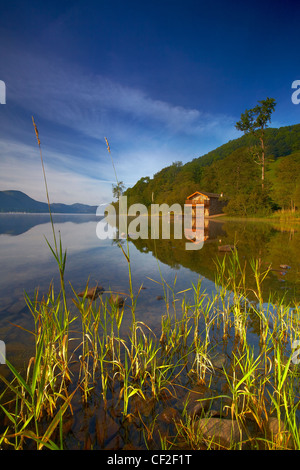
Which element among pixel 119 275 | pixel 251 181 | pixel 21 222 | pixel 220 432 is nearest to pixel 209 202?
pixel 251 181

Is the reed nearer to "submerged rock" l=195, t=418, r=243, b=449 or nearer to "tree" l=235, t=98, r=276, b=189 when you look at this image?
"submerged rock" l=195, t=418, r=243, b=449

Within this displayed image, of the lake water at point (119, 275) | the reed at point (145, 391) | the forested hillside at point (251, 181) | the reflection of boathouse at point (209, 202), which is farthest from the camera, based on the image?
the reflection of boathouse at point (209, 202)

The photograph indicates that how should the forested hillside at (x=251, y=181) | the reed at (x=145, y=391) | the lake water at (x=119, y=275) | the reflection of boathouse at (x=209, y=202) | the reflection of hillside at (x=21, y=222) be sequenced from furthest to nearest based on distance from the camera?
the reflection of boathouse at (x=209, y=202) < the forested hillside at (x=251, y=181) < the reflection of hillside at (x=21, y=222) < the lake water at (x=119, y=275) < the reed at (x=145, y=391)

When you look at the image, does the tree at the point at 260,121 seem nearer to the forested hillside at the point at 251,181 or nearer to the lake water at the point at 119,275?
the forested hillside at the point at 251,181

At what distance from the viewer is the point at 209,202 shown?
56562mm

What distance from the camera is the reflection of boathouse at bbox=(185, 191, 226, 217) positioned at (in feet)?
186

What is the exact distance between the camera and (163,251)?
13312mm

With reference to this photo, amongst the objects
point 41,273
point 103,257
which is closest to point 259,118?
point 103,257

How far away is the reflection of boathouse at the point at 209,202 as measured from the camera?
186 feet

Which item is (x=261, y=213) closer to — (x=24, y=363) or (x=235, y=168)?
(x=235, y=168)

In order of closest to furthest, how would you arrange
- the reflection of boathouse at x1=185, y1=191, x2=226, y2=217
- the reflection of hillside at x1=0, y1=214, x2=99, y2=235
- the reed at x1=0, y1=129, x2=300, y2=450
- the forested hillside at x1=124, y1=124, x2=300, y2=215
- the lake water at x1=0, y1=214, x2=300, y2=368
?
the reed at x1=0, y1=129, x2=300, y2=450 → the lake water at x1=0, y1=214, x2=300, y2=368 → the reflection of hillside at x1=0, y1=214, x2=99, y2=235 → the forested hillside at x1=124, y1=124, x2=300, y2=215 → the reflection of boathouse at x1=185, y1=191, x2=226, y2=217

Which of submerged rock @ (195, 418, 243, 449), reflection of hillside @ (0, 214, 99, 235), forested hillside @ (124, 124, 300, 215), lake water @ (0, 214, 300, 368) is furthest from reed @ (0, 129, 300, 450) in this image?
forested hillside @ (124, 124, 300, 215)

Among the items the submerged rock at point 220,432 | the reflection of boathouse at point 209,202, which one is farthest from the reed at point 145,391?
the reflection of boathouse at point 209,202

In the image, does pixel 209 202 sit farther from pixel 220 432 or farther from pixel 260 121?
pixel 220 432
